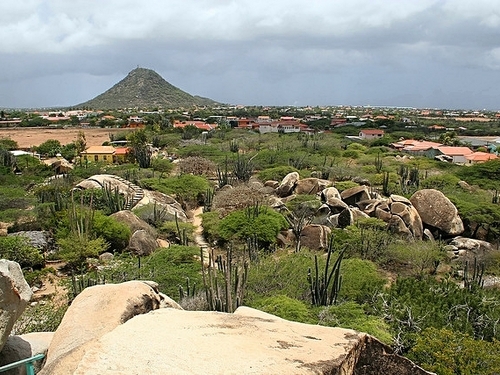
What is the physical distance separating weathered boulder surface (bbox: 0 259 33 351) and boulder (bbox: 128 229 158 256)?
11.9m

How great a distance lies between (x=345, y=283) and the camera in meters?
13.9

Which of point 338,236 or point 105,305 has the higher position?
point 105,305

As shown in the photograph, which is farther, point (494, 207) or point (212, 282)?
point (494, 207)

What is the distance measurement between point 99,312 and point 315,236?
13.8 metres

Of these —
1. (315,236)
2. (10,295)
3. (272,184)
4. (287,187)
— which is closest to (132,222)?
(315,236)

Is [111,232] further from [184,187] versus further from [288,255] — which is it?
[184,187]

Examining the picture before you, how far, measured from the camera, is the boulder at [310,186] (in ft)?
86.6

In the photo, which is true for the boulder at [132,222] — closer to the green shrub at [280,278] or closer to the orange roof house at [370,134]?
the green shrub at [280,278]

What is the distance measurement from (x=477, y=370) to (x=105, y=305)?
5.99m

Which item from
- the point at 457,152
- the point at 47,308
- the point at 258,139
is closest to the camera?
the point at 47,308

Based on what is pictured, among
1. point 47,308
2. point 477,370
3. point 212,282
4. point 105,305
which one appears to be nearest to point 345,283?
point 212,282

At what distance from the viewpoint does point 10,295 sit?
5812 mm

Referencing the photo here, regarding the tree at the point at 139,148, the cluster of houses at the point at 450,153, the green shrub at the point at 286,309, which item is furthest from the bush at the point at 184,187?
the cluster of houses at the point at 450,153

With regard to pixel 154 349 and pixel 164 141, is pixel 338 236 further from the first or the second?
pixel 164 141
